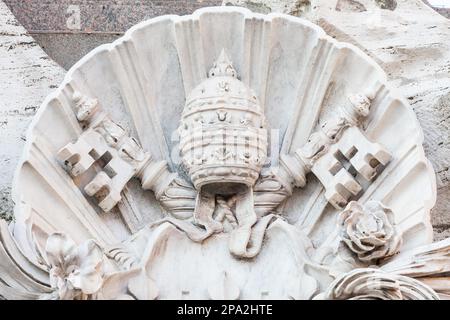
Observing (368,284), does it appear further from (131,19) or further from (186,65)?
(131,19)

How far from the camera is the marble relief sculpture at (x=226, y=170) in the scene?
3.69 m

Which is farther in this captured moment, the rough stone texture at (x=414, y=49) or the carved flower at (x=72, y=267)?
the rough stone texture at (x=414, y=49)

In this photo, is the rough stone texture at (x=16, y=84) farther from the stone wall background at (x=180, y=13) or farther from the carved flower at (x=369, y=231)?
the carved flower at (x=369, y=231)

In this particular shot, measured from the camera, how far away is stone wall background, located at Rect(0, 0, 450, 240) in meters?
4.30

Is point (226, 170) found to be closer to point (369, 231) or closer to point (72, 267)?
point (369, 231)

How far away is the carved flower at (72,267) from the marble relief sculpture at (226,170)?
0.09 meters

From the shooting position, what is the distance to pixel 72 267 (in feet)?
11.3

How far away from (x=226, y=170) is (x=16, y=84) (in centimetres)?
83

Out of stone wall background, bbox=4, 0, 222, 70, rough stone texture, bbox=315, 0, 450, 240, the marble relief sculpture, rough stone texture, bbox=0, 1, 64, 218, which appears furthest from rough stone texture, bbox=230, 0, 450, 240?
rough stone texture, bbox=0, 1, 64, 218

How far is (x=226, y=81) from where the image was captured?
3.97 metres

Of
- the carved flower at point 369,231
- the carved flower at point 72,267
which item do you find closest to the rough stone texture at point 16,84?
the carved flower at point 72,267

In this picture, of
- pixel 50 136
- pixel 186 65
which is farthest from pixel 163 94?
pixel 50 136

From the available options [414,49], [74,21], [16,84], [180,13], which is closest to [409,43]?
[414,49]

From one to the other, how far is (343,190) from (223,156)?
36 centimetres
